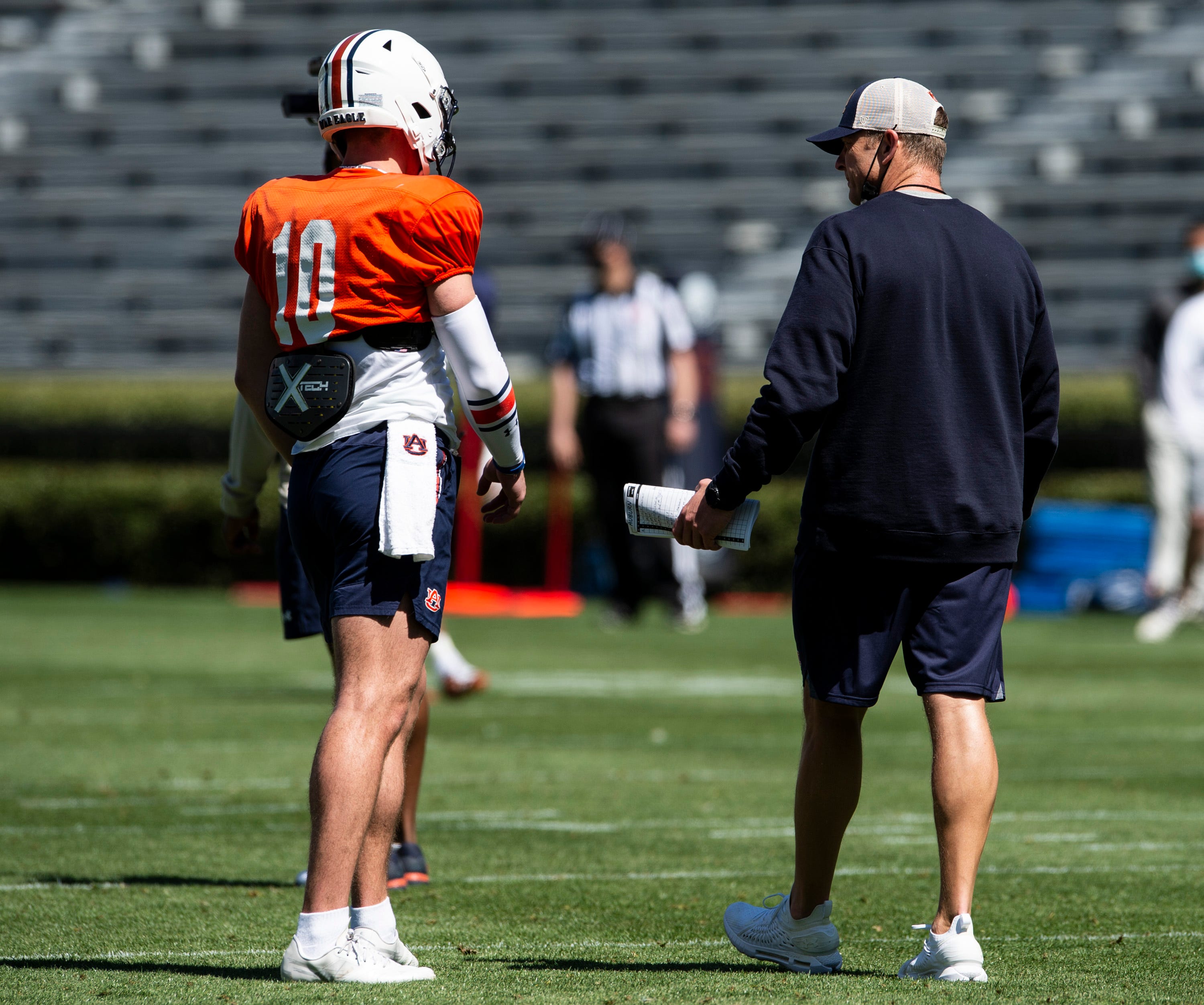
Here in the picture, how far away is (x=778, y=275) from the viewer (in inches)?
910

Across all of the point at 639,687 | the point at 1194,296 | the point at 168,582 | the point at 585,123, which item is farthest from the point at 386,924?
the point at 585,123

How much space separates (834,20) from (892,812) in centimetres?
2047

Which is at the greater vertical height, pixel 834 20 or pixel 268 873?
pixel 834 20

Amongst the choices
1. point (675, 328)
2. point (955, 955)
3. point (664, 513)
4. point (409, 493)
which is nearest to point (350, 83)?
point (409, 493)

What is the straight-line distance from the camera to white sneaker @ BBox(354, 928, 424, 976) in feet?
12.0

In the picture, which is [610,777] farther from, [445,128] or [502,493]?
[445,128]

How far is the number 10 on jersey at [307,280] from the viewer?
3.64 m

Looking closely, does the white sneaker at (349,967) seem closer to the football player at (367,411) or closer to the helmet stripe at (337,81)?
the football player at (367,411)

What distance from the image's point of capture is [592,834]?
5625 mm

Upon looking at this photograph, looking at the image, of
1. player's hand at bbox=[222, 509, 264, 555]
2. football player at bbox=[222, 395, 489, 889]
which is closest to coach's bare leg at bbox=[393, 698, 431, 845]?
Result: football player at bbox=[222, 395, 489, 889]

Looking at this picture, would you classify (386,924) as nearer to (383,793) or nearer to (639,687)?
(383,793)

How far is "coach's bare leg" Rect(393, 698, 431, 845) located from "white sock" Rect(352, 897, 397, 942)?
3.37ft

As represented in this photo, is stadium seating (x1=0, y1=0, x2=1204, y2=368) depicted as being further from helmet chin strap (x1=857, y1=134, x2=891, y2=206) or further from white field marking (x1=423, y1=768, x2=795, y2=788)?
helmet chin strap (x1=857, y1=134, x2=891, y2=206)

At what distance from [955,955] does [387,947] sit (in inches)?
44.6
